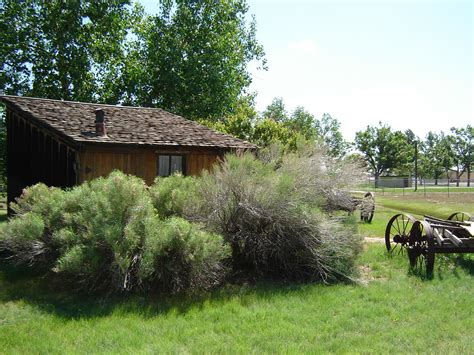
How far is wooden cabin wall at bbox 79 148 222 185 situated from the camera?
40.1ft

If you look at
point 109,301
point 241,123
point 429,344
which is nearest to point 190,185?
point 109,301

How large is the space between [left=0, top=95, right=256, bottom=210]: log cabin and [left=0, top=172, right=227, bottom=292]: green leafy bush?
189 inches

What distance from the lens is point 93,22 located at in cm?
2459

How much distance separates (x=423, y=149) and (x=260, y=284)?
9259 centimetres

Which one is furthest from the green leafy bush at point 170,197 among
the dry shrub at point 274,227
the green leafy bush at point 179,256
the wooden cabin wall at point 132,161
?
the wooden cabin wall at point 132,161

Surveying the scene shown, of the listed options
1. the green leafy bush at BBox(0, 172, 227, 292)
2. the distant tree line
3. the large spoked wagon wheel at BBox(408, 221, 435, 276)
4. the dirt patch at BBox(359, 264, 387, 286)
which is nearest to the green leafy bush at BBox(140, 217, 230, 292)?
the green leafy bush at BBox(0, 172, 227, 292)

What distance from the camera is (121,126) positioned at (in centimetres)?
1399

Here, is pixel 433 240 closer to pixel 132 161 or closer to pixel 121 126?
pixel 132 161

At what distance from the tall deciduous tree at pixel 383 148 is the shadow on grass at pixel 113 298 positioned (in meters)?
59.5

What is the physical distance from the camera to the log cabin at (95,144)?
40.5ft


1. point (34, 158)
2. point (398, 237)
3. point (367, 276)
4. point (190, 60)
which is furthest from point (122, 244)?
point (190, 60)

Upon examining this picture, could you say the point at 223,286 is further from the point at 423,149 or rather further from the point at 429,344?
the point at 423,149

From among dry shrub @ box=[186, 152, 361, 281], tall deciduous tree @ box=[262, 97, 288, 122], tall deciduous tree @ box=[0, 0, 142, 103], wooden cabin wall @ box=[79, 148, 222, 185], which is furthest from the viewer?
tall deciduous tree @ box=[262, 97, 288, 122]

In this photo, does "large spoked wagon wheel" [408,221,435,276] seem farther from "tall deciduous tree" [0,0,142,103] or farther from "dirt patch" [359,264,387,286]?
"tall deciduous tree" [0,0,142,103]
